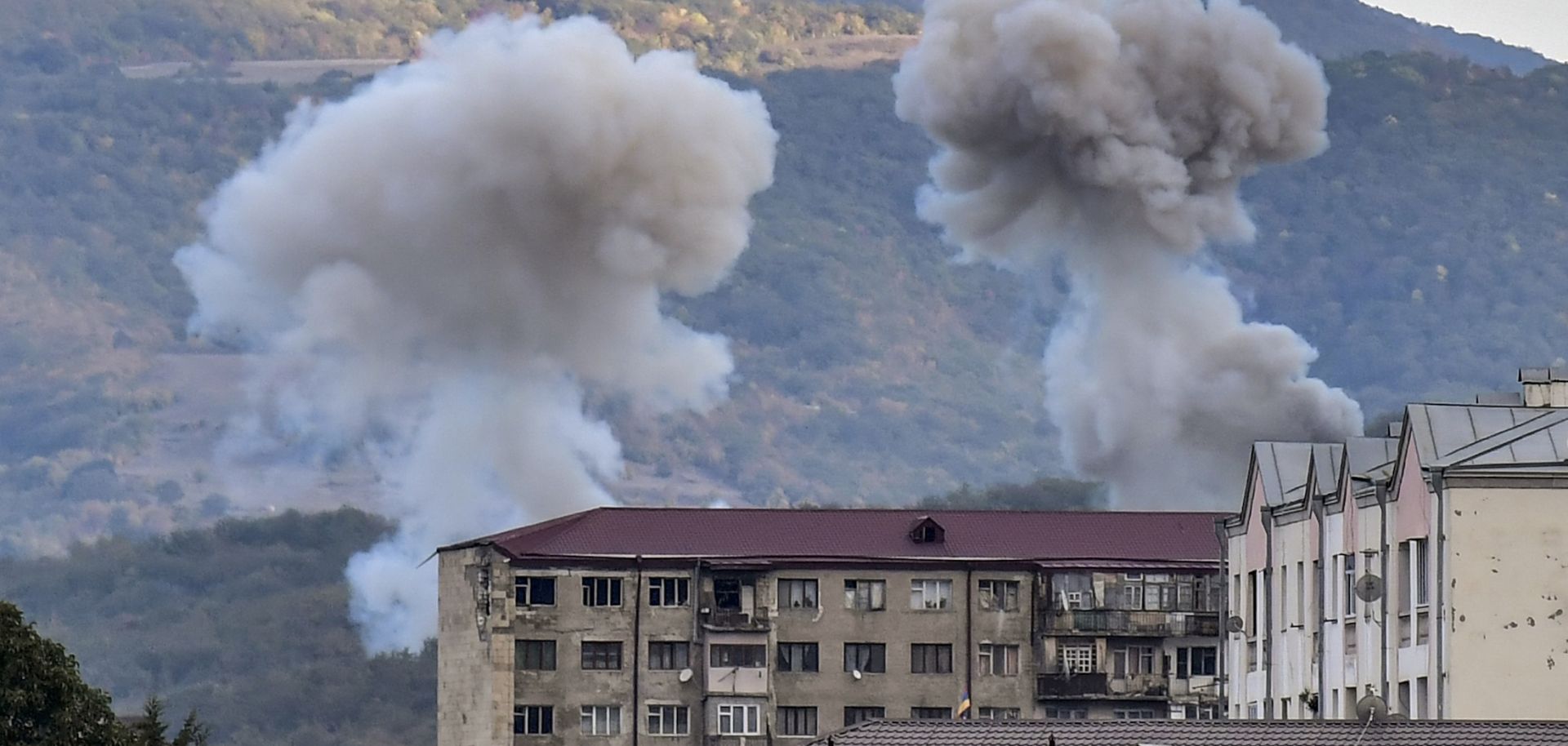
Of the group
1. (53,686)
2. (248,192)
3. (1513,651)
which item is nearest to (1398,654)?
(1513,651)

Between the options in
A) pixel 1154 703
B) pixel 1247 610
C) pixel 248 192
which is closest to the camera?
pixel 1247 610

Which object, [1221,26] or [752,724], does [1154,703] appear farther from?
[1221,26]

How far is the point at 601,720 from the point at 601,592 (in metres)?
4.45

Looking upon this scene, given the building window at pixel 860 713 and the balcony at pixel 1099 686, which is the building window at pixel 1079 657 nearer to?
the balcony at pixel 1099 686

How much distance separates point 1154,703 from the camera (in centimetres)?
12769

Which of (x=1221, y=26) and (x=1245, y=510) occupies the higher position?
(x=1221, y=26)

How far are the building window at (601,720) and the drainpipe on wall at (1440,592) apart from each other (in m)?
51.9

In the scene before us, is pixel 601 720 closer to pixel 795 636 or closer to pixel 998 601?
pixel 795 636

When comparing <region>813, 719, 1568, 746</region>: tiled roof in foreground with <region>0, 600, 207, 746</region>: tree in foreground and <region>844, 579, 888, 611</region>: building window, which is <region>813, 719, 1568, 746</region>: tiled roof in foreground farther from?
<region>844, 579, 888, 611</region>: building window

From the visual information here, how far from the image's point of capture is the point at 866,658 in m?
129

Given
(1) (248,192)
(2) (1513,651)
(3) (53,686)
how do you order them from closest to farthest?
(3) (53,686) → (2) (1513,651) → (1) (248,192)

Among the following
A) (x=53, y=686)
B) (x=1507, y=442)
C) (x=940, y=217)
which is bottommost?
(x=53, y=686)

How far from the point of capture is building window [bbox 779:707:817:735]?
12794cm

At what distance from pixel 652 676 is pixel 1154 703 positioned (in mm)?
17071
